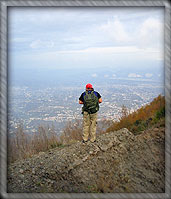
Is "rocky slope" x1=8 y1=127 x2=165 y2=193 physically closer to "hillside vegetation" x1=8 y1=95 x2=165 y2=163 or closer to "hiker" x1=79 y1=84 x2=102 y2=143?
"hillside vegetation" x1=8 y1=95 x2=165 y2=163

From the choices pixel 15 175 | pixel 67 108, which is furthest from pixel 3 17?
pixel 15 175

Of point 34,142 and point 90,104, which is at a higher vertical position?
point 90,104

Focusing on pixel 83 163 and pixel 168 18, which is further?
pixel 83 163

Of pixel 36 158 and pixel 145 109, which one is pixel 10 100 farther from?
pixel 145 109

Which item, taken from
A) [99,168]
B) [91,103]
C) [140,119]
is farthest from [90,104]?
[140,119]

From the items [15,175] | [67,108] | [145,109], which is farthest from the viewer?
[145,109]

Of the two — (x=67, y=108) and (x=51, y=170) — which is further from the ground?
(x=67, y=108)

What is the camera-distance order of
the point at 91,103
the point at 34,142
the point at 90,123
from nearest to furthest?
the point at 91,103 → the point at 90,123 → the point at 34,142

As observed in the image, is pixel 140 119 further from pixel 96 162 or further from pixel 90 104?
pixel 96 162

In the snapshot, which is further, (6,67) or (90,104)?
(90,104)
